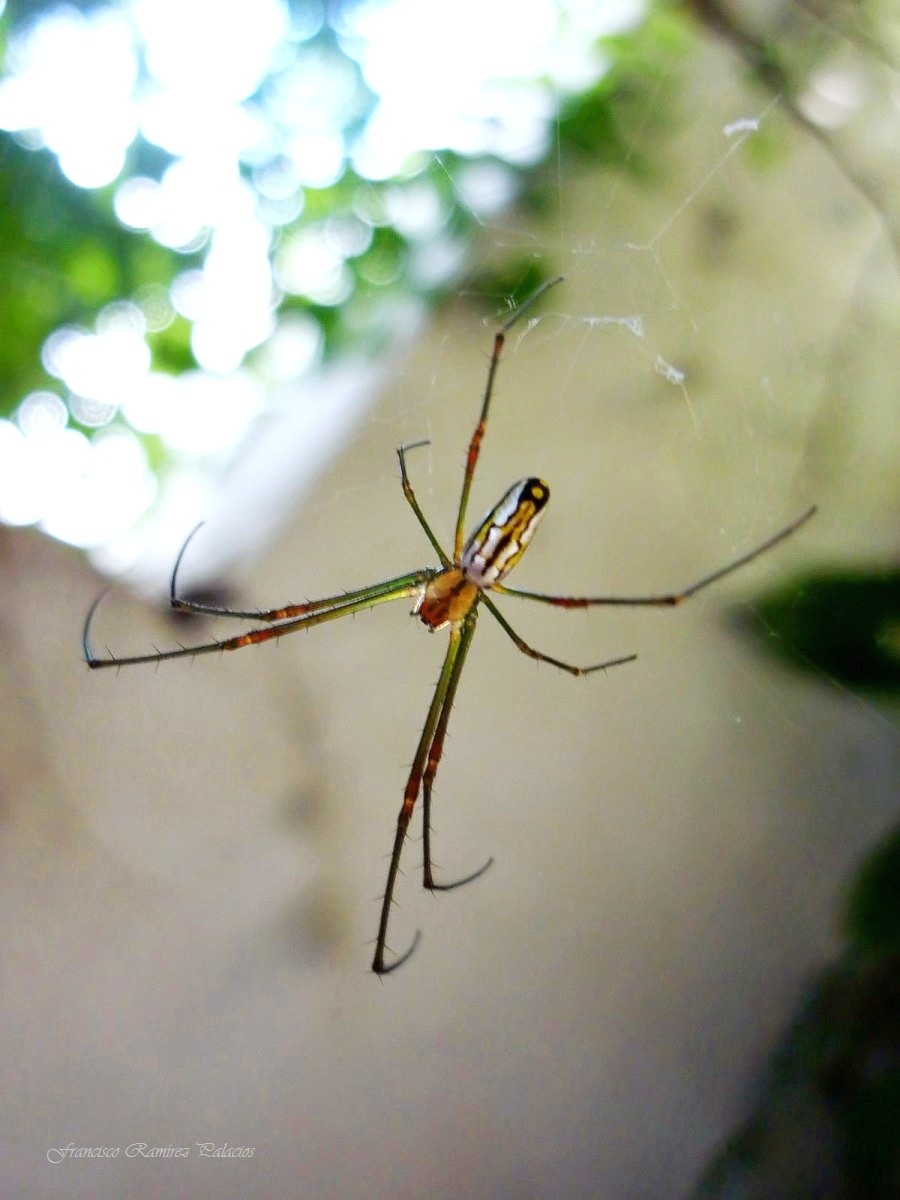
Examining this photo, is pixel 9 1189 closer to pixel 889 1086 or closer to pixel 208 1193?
pixel 208 1193

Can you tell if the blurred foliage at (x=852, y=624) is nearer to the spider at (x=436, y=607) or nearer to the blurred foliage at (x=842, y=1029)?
the blurred foliage at (x=842, y=1029)

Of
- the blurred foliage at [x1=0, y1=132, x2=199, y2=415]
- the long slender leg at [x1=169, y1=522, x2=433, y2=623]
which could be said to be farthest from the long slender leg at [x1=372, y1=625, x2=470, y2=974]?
the blurred foliage at [x1=0, y1=132, x2=199, y2=415]

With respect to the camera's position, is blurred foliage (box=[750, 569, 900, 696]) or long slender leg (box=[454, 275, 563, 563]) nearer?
long slender leg (box=[454, 275, 563, 563])

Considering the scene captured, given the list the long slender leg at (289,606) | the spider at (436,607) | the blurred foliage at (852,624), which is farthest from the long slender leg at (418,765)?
the blurred foliage at (852,624)

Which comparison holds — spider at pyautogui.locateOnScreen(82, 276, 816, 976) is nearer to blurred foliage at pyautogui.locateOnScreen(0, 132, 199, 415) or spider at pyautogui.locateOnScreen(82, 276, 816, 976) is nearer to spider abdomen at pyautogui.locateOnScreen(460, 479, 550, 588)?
spider abdomen at pyautogui.locateOnScreen(460, 479, 550, 588)

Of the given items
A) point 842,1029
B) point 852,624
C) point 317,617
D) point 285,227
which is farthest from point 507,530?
point 842,1029

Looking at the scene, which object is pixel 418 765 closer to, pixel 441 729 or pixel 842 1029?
pixel 441 729

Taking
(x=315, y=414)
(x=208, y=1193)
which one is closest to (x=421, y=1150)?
(x=208, y=1193)
